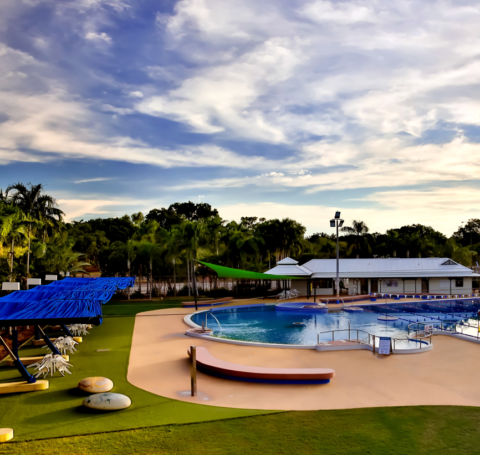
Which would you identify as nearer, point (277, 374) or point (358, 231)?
point (277, 374)

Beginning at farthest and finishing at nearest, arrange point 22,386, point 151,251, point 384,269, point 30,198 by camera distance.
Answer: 1. point 384,269
2. point 151,251
3. point 30,198
4. point 22,386

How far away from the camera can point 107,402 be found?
888 centimetres

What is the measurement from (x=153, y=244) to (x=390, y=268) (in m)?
21.5

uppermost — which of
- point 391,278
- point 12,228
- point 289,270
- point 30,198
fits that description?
point 30,198

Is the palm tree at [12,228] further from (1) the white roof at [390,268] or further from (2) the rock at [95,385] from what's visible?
(1) the white roof at [390,268]

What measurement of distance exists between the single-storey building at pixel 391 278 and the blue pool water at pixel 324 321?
4.66 m

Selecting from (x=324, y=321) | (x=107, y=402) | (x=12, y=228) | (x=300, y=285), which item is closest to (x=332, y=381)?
(x=107, y=402)

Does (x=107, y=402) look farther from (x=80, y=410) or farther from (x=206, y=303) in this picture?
(x=206, y=303)

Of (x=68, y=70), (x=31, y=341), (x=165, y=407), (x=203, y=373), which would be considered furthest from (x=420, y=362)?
(x=68, y=70)

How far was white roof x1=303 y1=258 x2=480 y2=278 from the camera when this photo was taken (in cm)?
3619

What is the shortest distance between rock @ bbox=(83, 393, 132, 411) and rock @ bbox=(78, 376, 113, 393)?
87cm

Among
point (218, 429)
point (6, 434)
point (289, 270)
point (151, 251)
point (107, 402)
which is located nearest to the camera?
point (6, 434)

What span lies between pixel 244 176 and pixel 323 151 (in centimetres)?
1102

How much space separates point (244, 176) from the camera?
38656mm
